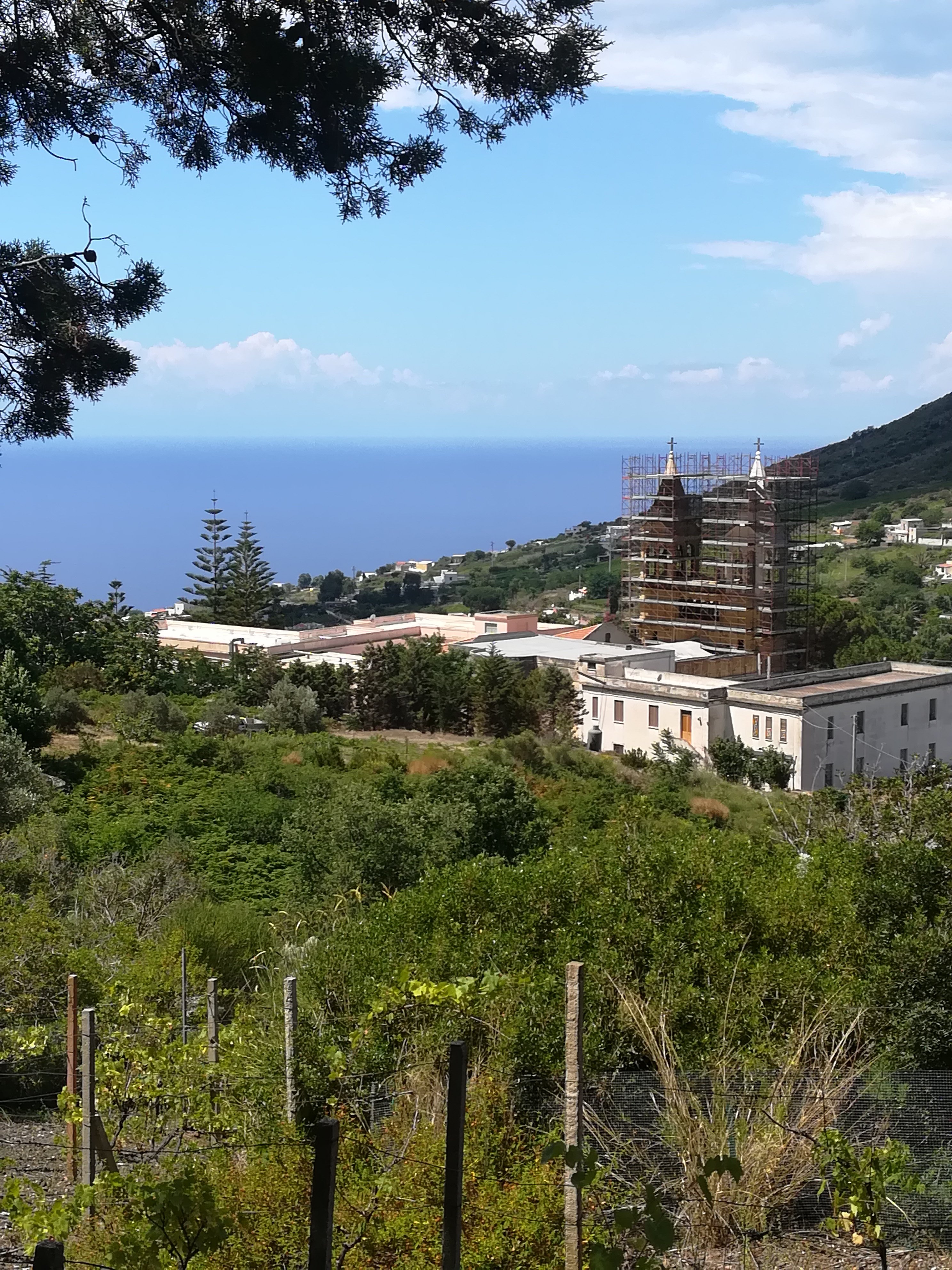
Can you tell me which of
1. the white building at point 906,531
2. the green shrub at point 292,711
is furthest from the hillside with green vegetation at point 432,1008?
the white building at point 906,531

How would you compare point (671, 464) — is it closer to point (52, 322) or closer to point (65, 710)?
point (65, 710)

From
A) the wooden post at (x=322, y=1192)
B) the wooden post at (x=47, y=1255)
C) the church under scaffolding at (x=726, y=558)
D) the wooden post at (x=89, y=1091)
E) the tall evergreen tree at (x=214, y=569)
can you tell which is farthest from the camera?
the tall evergreen tree at (x=214, y=569)

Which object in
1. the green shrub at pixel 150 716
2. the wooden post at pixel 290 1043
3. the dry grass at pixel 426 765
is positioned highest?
the wooden post at pixel 290 1043

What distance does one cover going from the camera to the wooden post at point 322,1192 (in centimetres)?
275

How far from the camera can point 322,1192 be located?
109 inches

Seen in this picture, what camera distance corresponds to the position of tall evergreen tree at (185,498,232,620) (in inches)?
2077

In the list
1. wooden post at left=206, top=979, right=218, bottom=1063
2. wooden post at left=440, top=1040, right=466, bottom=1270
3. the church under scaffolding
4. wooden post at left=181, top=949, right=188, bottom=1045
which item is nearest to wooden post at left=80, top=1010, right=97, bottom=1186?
wooden post at left=206, top=979, right=218, bottom=1063

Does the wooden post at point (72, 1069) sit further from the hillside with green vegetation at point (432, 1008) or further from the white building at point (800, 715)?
the white building at point (800, 715)

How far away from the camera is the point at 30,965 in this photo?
7504 millimetres

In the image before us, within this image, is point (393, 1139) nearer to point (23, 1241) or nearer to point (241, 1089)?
point (241, 1089)

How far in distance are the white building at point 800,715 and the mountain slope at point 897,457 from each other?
6064 centimetres

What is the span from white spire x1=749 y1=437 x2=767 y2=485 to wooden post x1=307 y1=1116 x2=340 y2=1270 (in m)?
44.7

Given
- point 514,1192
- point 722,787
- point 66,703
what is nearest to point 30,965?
point 514,1192

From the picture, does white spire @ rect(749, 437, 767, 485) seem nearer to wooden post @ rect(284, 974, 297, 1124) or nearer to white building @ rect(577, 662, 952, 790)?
white building @ rect(577, 662, 952, 790)
